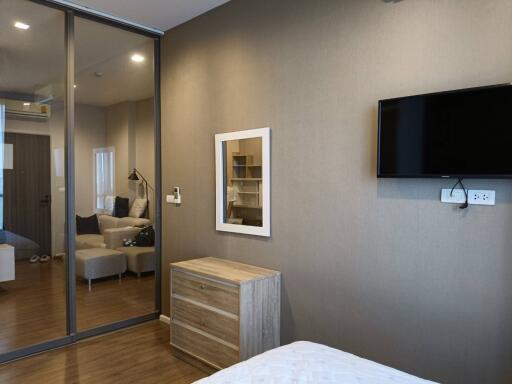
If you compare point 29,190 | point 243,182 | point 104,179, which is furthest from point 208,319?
point 29,190

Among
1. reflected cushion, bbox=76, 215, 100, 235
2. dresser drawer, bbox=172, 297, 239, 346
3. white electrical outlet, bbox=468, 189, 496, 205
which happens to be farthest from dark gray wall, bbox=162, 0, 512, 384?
reflected cushion, bbox=76, 215, 100, 235

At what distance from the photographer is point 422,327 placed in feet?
6.86

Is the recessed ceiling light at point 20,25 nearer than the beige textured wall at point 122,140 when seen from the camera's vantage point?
Yes

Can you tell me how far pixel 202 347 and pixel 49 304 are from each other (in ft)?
5.03

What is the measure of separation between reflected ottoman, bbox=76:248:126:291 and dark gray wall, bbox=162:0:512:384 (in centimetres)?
110

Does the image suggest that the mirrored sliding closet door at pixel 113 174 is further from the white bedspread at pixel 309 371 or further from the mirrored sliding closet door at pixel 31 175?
the white bedspread at pixel 309 371

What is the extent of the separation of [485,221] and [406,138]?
1.91 feet

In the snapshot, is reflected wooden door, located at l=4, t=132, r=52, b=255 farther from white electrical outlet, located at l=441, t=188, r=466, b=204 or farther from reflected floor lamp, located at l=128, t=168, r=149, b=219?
white electrical outlet, located at l=441, t=188, r=466, b=204

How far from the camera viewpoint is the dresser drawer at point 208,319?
259 cm

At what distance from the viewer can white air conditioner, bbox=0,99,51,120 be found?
118 inches

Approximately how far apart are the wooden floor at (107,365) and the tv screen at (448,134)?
7.04ft

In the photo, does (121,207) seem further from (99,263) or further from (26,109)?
(26,109)

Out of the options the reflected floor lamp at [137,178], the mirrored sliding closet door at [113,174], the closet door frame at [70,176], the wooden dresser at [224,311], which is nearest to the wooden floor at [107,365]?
the closet door frame at [70,176]

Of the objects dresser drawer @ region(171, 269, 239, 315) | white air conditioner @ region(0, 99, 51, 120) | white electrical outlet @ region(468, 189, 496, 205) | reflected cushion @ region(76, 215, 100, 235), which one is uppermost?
white air conditioner @ region(0, 99, 51, 120)
